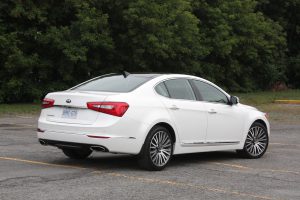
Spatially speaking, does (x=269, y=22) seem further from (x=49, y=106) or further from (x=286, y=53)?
(x=49, y=106)

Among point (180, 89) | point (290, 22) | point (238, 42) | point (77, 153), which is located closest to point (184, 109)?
point (180, 89)

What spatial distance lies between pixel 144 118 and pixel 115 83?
1047 millimetres

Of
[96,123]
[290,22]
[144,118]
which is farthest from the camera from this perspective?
[290,22]

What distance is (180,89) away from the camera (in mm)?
10500

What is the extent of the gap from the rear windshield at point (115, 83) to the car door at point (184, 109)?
0.36 metres

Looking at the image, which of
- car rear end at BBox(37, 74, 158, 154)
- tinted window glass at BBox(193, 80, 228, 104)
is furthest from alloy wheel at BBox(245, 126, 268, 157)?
car rear end at BBox(37, 74, 158, 154)

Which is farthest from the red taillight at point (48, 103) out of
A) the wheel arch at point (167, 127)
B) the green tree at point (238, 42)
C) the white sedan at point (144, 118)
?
the green tree at point (238, 42)

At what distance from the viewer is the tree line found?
29.0 m

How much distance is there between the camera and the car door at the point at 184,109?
1004cm

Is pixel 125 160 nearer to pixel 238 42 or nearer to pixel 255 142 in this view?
pixel 255 142

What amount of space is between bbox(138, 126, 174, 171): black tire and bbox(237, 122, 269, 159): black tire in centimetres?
220

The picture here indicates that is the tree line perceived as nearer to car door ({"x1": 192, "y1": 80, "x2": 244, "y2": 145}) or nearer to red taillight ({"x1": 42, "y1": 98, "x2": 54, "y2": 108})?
car door ({"x1": 192, "y1": 80, "x2": 244, "y2": 145})

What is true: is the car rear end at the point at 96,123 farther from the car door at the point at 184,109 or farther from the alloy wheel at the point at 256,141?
the alloy wheel at the point at 256,141

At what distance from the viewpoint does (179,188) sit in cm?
811
